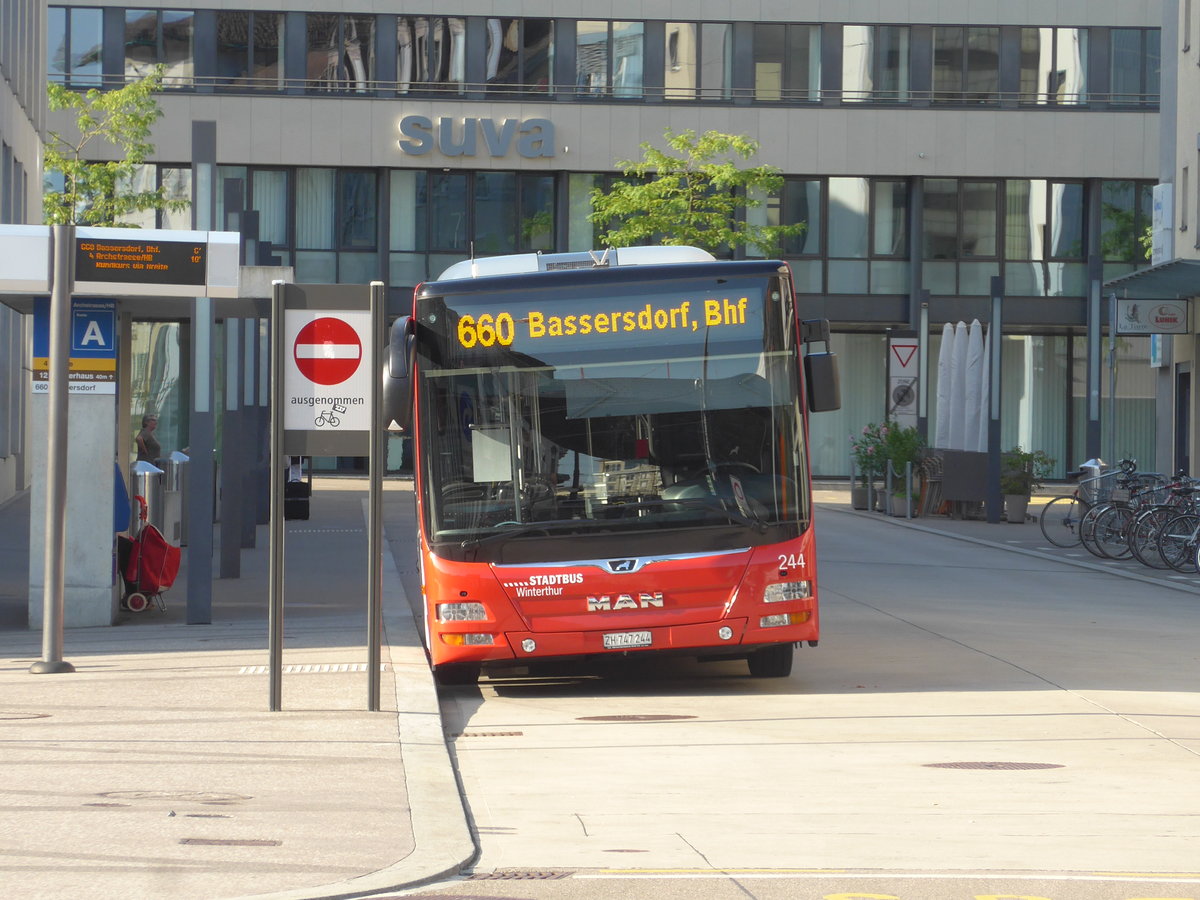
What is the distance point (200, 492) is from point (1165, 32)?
27462 millimetres

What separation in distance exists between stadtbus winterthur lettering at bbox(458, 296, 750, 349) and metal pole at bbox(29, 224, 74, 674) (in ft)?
8.66

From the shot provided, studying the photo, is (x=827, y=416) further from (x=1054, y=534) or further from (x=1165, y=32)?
(x=1054, y=534)

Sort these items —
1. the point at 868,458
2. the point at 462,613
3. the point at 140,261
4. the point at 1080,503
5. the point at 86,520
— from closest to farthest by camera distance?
the point at 462,613
the point at 140,261
the point at 86,520
the point at 1080,503
the point at 868,458

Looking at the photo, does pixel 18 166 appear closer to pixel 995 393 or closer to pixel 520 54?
pixel 520 54

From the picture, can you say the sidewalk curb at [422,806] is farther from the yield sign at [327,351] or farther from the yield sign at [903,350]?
the yield sign at [903,350]

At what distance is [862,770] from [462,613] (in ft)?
11.1

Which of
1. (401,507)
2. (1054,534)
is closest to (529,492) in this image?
(1054,534)

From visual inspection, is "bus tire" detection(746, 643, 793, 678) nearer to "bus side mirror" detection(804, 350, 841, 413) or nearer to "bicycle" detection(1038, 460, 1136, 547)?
"bus side mirror" detection(804, 350, 841, 413)

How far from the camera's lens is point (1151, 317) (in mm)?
32469

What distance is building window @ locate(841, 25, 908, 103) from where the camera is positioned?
155 feet

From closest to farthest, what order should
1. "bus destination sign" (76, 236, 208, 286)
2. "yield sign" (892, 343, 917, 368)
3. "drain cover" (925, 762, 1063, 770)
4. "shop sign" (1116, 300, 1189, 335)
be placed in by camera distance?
1. "drain cover" (925, 762, 1063, 770)
2. "bus destination sign" (76, 236, 208, 286)
3. "shop sign" (1116, 300, 1189, 335)
4. "yield sign" (892, 343, 917, 368)

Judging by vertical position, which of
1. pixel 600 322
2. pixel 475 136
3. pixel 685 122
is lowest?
pixel 600 322

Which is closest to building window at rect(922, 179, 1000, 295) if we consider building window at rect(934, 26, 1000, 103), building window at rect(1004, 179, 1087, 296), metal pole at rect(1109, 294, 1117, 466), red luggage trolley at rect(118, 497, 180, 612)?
building window at rect(1004, 179, 1087, 296)

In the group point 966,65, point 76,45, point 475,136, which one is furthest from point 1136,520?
point 76,45
